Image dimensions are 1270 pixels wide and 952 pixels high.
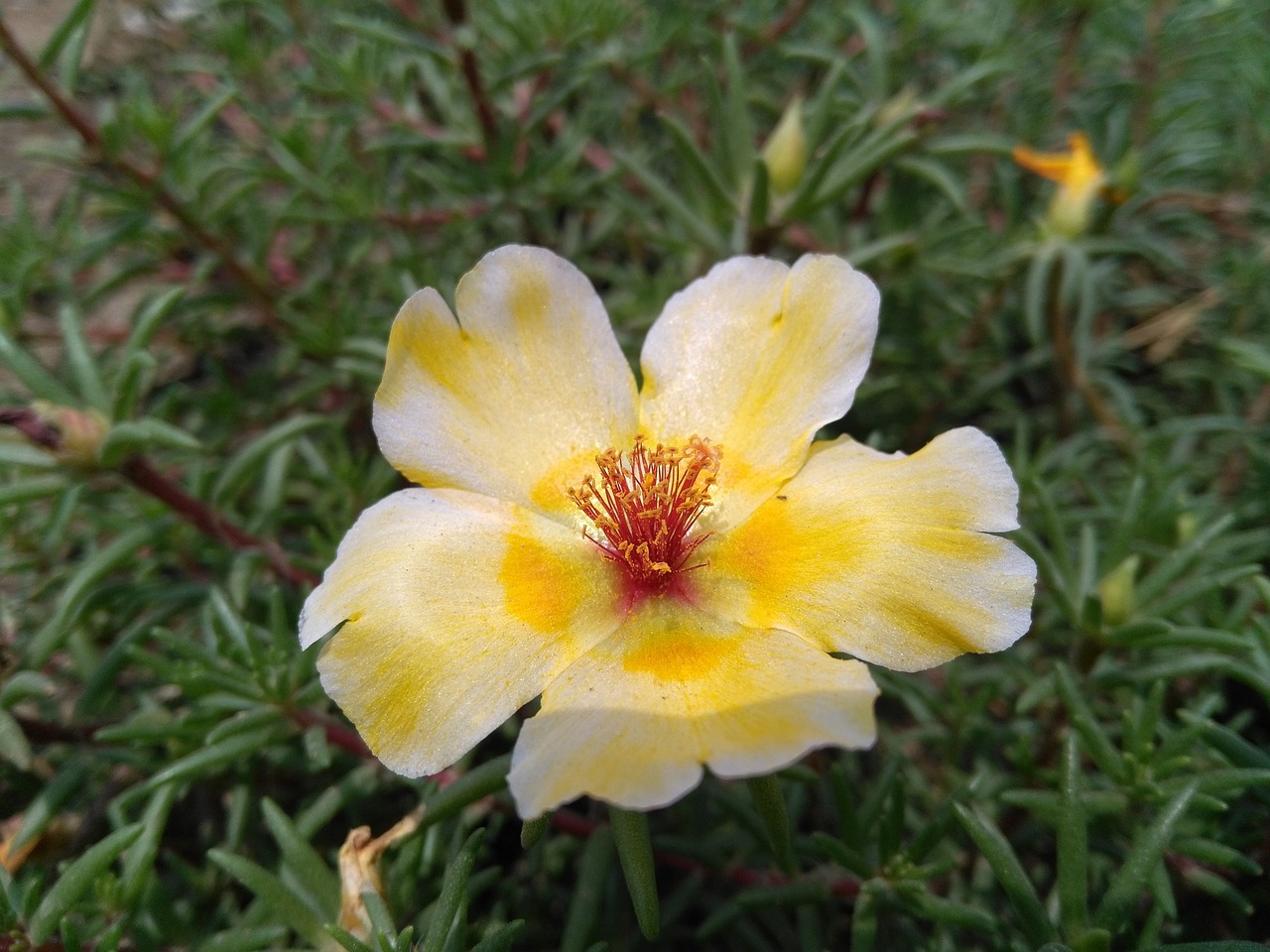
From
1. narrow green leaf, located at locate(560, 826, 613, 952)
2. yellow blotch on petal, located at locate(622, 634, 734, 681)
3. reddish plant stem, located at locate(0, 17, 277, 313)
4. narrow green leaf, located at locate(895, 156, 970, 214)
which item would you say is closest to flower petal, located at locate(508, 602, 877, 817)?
yellow blotch on petal, located at locate(622, 634, 734, 681)

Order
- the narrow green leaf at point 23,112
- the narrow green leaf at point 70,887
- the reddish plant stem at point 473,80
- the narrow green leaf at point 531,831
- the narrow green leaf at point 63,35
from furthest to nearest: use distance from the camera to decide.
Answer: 1. the reddish plant stem at point 473,80
2. the narrow green leaf at point 23,112
3. the narrow green leaf at point 63,35
4. the narrow green leaf at point 70,887
5. the narrow green leaf at point 531,831

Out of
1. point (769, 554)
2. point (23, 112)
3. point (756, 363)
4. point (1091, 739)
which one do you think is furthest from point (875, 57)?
point (23, 112)

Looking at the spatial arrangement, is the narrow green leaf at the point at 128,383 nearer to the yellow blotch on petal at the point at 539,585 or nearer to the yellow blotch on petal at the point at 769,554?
the yellow blotch on petal at the point at 539,585

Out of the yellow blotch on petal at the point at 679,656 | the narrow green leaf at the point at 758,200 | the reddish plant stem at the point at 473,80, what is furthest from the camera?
the reddish plant stem at the point at 473,80

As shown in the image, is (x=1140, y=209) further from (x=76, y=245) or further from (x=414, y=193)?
(x=76, y=245)

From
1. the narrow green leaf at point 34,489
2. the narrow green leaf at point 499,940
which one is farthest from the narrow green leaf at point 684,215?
the narrow green leaf at point 499,940

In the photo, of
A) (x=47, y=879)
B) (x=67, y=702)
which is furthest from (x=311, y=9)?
(x=47, y=879)

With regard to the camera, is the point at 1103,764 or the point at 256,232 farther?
the point at 256,232
